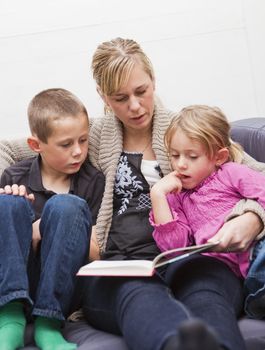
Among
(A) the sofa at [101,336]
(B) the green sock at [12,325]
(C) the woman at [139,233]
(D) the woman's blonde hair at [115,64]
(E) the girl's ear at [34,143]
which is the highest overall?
(D) the woman's blonde hair at [115,64]

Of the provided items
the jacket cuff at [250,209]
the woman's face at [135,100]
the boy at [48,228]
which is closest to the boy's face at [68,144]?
the boy at [48,228]

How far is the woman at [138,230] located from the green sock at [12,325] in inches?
6.2

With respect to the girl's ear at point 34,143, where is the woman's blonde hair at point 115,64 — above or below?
above

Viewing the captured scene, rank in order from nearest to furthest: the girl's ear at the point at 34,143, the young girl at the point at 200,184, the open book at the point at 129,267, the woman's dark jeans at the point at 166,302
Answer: the woman's dark jeans at the point at 166,302 → the open book at the point at 129,267 → the young girl at the point at 200,184 → the girl's ear at the point at 34,143

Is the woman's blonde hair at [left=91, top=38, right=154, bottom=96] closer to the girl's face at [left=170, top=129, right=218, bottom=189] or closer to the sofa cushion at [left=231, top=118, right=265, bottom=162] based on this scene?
the girl's face at [left=170, top=129, right=218, bottom=189]

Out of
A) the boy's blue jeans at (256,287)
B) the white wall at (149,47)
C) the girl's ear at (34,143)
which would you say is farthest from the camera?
the white wall at (149,47)

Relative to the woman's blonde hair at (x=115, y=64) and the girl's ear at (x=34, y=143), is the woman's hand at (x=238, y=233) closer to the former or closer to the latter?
the woman's blonde hair at (x=115, y=64)

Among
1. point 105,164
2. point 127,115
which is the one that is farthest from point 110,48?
point 105,164

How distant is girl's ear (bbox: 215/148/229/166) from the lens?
4.24 feet

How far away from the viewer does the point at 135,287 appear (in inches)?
40.8

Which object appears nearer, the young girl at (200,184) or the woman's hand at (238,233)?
the woman's hand at (238,233)

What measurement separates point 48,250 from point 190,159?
0.40 m

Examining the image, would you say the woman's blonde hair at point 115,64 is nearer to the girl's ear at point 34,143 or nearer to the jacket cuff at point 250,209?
the girl's ear at point 34,143

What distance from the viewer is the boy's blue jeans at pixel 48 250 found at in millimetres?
1116
